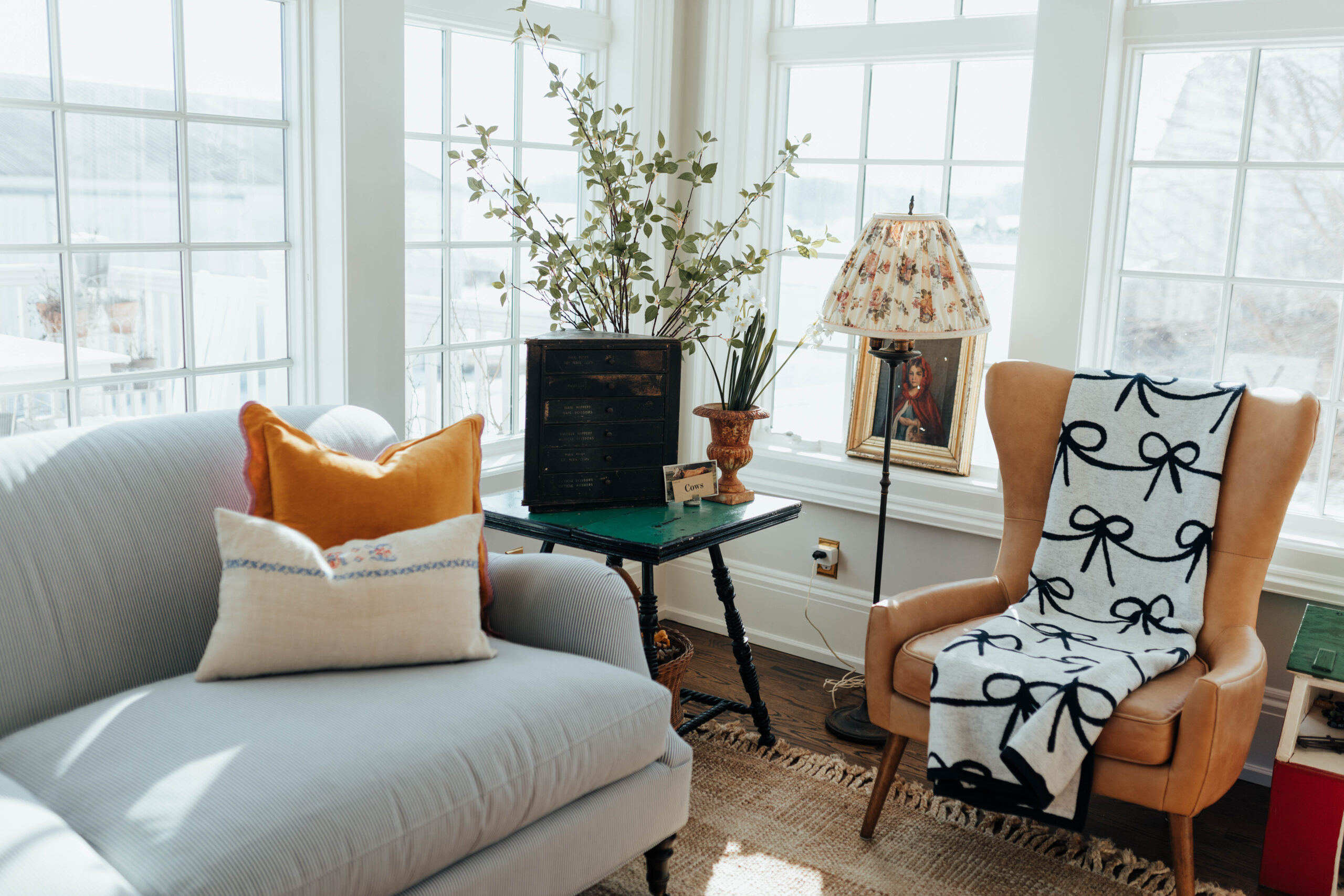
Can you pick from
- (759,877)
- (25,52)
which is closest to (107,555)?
(25,52)

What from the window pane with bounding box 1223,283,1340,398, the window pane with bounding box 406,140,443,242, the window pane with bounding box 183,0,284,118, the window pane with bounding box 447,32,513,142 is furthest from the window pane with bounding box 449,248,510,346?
the window pane with bounding box 1223,283,1340,398

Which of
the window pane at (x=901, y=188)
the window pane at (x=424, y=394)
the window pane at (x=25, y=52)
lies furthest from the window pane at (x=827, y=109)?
the window pane at (x=25, y=52)

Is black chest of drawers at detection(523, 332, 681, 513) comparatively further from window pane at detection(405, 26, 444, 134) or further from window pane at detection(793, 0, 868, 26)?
window pane at detection(793, 0, 868, 26)

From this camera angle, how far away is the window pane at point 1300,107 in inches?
102

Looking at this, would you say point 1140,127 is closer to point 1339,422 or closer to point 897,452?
point 1339,422

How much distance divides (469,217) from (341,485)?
49.9 inches

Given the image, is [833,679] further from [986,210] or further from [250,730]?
[250,730]

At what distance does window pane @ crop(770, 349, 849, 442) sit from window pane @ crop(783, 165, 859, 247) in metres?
0.38

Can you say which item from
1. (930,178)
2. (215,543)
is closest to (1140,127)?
(930,178)

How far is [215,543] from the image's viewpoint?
1.94m

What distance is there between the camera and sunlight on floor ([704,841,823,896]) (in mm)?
2150

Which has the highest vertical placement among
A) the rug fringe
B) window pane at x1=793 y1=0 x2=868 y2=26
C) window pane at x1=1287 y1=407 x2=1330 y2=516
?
window pane at x1=793 y1=0 x2=868 y2=26

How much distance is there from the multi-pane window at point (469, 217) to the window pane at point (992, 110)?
112 cm

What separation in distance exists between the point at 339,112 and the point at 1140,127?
2017 millimetres
